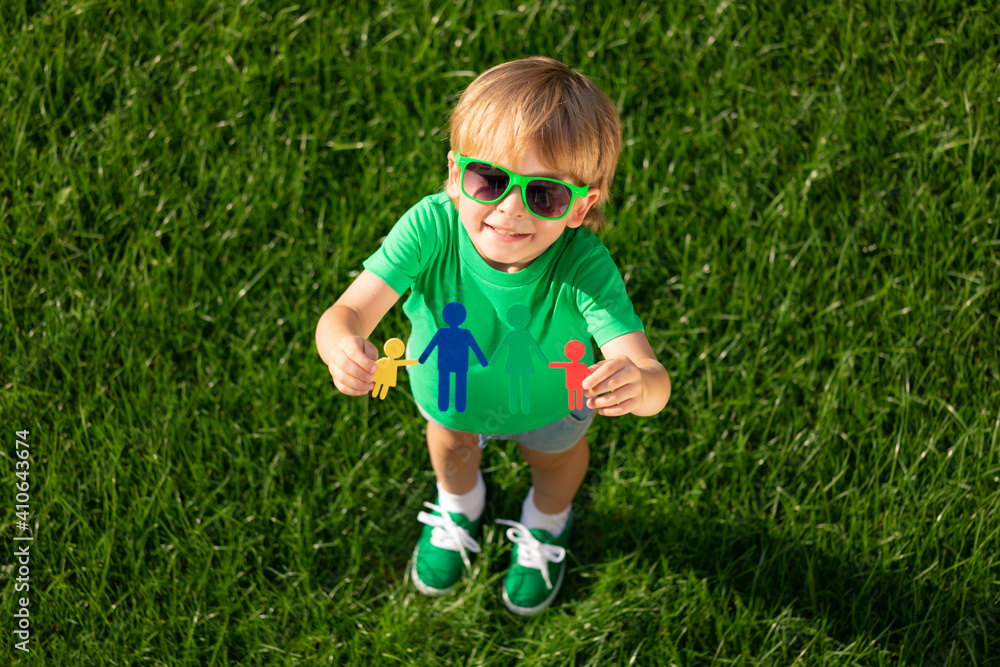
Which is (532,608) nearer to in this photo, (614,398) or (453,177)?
(614,398)

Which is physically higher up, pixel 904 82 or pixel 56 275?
pixel 904 82

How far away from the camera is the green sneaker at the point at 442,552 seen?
277cm

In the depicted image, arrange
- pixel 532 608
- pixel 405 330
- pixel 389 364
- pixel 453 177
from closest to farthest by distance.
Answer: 1. pixel 389 364
2. pixel 453 177
3. pixel 532 608
4. pixel 405 330

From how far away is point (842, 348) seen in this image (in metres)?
3.05

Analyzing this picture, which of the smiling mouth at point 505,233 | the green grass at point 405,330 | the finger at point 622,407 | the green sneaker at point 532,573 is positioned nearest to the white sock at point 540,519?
the green sneaker at point 532,573

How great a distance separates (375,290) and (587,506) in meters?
1.32

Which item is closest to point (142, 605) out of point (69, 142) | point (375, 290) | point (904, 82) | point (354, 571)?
point (354, 571)

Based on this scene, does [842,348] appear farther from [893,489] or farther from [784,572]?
[784,572]

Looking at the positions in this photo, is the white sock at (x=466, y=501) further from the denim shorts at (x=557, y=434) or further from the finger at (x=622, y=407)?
the finger at (x=622, y=407)

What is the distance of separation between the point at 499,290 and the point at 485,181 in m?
0.28

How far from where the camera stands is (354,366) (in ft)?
5.70

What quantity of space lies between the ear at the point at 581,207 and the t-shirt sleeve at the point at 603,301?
0.34 ft

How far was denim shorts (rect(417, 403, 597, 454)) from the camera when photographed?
2.32 metres

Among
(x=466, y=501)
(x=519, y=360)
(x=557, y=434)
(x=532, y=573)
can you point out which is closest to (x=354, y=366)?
(x=519, y=360)
